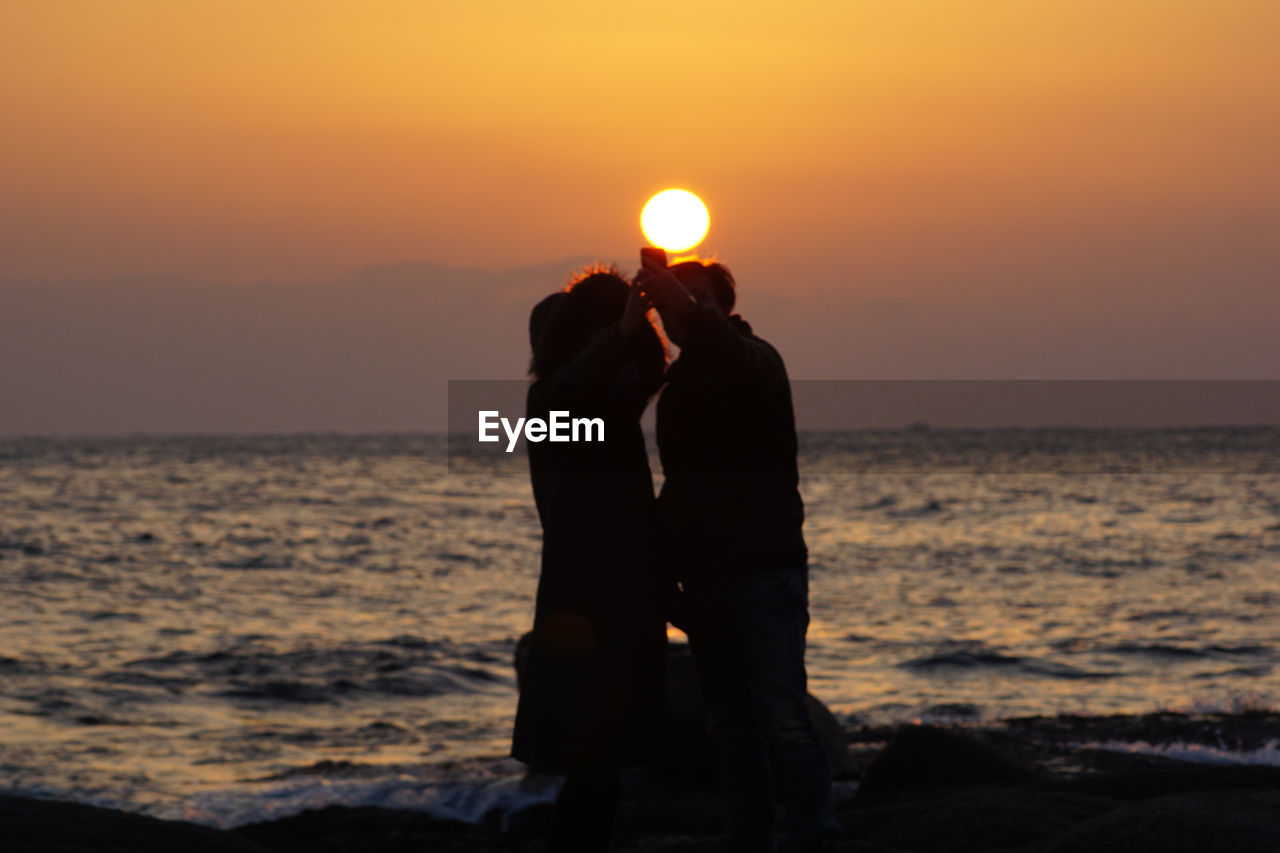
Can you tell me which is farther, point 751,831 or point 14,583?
point 14,583

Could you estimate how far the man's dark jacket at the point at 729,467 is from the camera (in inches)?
163

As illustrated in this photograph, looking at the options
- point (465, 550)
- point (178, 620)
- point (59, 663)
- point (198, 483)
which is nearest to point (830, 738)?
point (59, 663)

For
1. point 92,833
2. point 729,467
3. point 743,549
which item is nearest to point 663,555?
point 743,549

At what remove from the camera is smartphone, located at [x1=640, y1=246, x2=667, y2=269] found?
4.03 m

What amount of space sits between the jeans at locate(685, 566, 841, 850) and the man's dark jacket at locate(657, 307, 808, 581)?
0.28 ft

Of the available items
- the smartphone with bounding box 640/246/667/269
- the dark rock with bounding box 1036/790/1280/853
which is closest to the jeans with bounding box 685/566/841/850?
the smartphone with bounding box 640/246/667/269

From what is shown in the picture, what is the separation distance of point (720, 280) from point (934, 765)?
469cm

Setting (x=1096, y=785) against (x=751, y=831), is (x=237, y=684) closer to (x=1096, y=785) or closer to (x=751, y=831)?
(x=1096, y=785)

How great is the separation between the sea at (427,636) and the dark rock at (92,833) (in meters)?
3.11

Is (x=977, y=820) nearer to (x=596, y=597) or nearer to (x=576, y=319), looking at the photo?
(x=596, y=597)

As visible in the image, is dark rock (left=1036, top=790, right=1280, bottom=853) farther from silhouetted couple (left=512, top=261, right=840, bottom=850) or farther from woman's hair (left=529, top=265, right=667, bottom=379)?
woman's hair (left=529, top=265, right=667, bottom=379)

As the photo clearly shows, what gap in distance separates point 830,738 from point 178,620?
1116 cm

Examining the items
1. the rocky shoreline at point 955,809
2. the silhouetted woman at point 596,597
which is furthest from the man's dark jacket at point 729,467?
the rocky shoreline at point 955,809

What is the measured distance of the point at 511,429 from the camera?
4785mm
